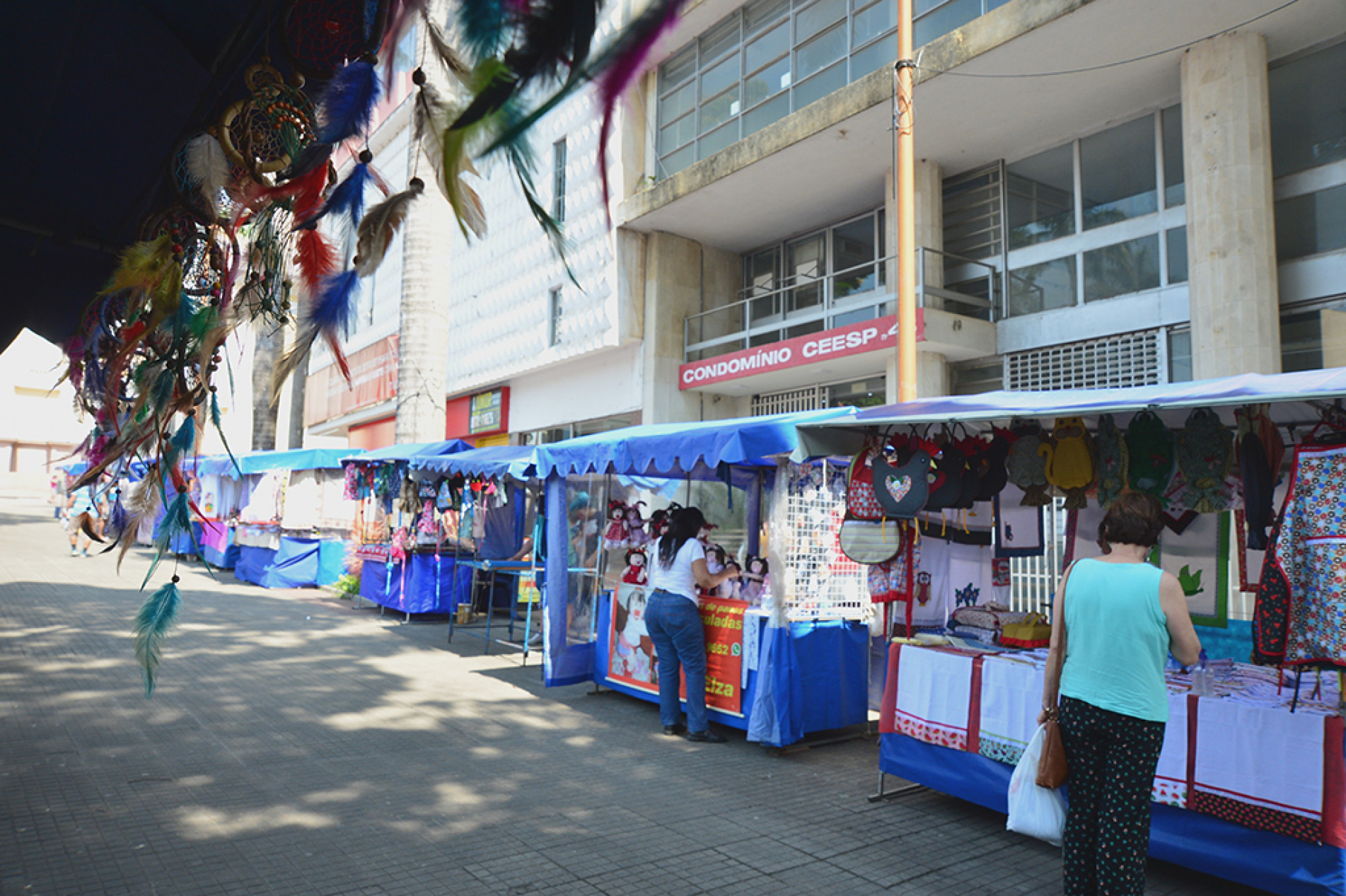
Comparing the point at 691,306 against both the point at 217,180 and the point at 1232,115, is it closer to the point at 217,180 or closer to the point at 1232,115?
the point at 1232,115

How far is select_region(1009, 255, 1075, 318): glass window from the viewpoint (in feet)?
40.9

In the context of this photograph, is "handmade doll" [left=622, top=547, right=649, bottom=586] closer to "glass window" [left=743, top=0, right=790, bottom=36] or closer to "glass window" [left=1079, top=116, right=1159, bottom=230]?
"glass window" [left=1079, top=116, right=1159, bottom=230]

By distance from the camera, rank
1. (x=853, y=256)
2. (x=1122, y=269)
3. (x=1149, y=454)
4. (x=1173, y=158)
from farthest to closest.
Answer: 1. (x=853, y=256)
2. (x=1122, y=269)
3. (x=1173, y=158)
4. (x=1149, y=454)

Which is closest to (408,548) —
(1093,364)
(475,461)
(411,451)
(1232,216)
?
(411,451)

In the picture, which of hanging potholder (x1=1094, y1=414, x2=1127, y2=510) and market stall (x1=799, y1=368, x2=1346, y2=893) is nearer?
market stall (x1=799, y1=368, x2=1346, y2=893)

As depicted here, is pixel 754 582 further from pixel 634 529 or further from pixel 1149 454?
pixel 1149 454

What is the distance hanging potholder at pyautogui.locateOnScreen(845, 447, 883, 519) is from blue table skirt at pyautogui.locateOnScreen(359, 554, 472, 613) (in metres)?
8.29

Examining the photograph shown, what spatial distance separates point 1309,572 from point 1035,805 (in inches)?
70.9

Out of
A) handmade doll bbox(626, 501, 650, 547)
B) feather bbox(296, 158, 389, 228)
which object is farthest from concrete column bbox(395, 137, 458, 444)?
feather bbox(296, 158, 389, 228)

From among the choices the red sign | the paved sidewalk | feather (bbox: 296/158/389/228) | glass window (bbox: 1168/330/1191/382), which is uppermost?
the red sign

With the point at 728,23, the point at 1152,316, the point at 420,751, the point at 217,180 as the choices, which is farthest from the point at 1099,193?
the point at 217,180

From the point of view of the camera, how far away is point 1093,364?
11945mm

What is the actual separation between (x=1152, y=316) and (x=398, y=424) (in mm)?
12282

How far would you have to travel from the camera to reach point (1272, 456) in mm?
4695
